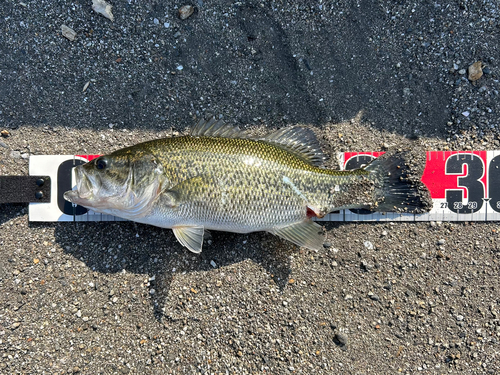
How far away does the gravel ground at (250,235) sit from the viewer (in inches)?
109

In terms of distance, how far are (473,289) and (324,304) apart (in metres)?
1.40

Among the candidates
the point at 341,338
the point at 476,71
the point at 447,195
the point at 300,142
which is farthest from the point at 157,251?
the point at 476,71

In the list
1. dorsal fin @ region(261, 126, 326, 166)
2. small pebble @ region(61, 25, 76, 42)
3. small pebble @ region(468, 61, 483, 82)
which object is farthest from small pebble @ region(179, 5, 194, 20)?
small pebble @ region(468, 61, 483, 82)

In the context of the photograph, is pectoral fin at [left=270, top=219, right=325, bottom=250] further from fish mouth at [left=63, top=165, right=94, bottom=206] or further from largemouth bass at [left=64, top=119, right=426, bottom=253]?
fish mouth at [left=63, top=165, right=94, bottom=206]

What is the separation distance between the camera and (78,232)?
2.93 m

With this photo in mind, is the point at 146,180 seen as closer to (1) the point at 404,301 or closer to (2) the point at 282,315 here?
(2) the point at 282,315

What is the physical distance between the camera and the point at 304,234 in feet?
8.82

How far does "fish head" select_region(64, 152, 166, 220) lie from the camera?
8.16ft

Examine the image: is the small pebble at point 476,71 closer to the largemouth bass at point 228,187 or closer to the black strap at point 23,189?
the largemouth bass at point 228,187

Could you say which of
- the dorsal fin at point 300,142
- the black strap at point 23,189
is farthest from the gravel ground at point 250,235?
the dorsal fin at point 300,142

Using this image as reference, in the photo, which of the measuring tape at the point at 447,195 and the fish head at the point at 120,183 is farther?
the measuring tape at the point at 447,195

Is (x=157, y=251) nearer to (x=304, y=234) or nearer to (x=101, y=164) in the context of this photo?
(x=101, y=164)

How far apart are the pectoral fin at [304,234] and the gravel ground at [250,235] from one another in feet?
0.88

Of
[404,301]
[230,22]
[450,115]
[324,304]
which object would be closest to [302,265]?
[324,304]
